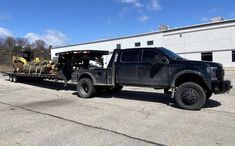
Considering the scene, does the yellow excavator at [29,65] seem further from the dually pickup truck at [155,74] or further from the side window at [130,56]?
the side window at [130,56]

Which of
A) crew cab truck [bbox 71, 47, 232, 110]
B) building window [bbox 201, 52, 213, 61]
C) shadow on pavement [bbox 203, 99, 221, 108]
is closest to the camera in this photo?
crew cab truck [bbox 71, 47, 232, 110]

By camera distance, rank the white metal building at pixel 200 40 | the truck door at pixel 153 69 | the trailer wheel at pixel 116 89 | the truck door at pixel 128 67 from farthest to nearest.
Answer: the white metal building at pixel 200 40, the trailer wheel at pixel 116 89, the truck door at pixel 128 67, the truck door at pixel 153 69

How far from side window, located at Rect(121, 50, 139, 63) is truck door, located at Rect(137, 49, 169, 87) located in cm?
31

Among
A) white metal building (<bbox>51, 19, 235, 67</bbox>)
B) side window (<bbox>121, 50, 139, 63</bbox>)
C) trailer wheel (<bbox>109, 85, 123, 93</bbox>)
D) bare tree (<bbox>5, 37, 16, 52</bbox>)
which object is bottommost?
trailer wheel (<bbox>109, 85, 123, 93</bbox>)

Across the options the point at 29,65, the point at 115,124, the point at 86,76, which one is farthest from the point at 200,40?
the point at 115,124

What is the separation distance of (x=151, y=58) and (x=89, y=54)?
12.0ft

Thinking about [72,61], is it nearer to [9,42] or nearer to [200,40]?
[200,40]

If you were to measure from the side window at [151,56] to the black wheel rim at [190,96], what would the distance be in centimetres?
147

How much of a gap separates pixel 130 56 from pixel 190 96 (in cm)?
275

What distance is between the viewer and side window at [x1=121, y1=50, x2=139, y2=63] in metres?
9.37

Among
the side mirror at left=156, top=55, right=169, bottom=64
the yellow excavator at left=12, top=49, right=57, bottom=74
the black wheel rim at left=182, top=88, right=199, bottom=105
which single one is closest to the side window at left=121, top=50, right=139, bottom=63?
the side mirror at left=156, top=55, right=169, bottom=64

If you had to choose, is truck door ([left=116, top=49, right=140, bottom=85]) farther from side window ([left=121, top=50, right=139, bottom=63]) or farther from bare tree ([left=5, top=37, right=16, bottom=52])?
bare tree ([left=5, top=37, right=16, bottom=52])

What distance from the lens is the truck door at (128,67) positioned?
932 cm

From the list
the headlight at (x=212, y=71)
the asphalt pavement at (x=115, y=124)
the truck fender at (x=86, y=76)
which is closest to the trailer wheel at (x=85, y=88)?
the truck fender at (x=86, y=76)
